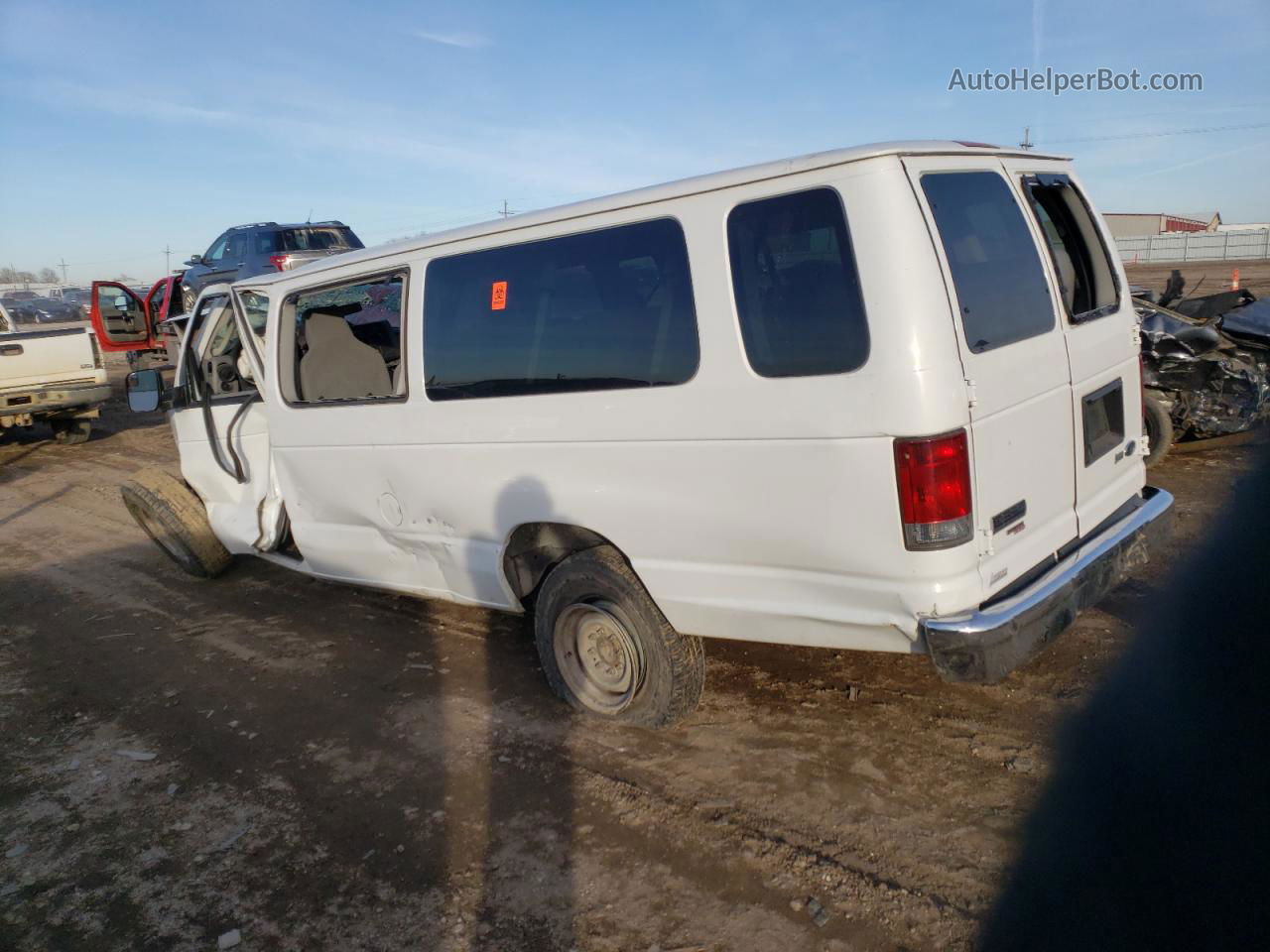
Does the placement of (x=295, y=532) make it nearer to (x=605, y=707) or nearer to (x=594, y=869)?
(x=605, y=707)

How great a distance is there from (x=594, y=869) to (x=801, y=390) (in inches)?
70.6

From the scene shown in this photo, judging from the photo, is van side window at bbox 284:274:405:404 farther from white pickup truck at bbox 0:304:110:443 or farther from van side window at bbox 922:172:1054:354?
white pickup truck at bbox 0:304:110:443

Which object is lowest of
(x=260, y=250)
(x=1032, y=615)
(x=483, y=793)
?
(x=483, y=793)

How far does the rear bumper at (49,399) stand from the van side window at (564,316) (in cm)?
1092

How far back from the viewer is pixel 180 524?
6.45 meters

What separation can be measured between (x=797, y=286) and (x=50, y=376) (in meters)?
13.1

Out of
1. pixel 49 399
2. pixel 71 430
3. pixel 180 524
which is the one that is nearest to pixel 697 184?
pixel 180 524

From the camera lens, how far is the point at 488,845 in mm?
3342

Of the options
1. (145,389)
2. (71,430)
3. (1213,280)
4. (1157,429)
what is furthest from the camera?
(1213,280)

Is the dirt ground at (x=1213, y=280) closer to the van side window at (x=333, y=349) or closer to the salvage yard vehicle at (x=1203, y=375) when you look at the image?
the salvage yard vehicle at (x=1203, y=375)

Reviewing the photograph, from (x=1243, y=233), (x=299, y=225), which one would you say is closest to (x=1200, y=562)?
(x=299, y=225)

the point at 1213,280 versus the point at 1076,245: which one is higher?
the point at 1076,245

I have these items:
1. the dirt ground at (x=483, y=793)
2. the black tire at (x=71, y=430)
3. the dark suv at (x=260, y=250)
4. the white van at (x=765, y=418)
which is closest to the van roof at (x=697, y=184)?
the white van at (x=765, y=418)

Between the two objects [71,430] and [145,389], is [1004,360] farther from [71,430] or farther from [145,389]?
[71,430]
